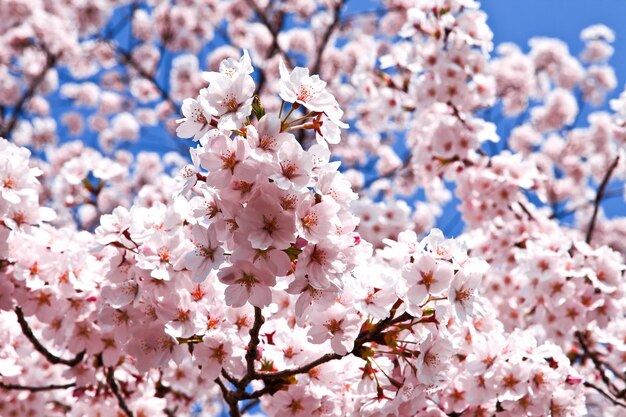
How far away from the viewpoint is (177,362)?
247 cm

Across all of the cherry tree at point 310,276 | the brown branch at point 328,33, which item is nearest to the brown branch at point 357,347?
the cherry tree at point 310,276

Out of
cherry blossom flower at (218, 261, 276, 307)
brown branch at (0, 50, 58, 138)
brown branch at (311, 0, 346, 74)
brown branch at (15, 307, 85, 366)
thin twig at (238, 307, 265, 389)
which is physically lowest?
brown branch at (0, 50, 58, 138)

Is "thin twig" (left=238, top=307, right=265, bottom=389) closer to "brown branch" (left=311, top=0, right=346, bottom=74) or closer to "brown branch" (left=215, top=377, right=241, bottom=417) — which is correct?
"brown branch" (left=215, top=377, right=241, bottom=417)

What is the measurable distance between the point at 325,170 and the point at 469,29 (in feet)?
10.4

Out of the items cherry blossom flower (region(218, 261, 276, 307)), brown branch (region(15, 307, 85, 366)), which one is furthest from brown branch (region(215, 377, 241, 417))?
brown branch (region(15, 307, 85, 366))

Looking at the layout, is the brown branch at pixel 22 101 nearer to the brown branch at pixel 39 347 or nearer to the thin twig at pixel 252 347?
the brown branch at pixel 39 347

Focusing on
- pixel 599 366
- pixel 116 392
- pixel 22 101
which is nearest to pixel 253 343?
pixel 116 392

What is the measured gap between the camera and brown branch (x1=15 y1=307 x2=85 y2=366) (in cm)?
297

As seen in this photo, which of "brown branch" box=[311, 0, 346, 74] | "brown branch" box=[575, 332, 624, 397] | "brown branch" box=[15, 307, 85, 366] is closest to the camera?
"brown branch" box=[15, 307, 85, 366]

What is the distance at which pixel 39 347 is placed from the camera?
2998mm

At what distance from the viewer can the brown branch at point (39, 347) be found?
297 centimetres

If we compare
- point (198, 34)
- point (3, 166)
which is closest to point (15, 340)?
point (3, 166)

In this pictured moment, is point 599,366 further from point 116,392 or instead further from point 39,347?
point 39,347

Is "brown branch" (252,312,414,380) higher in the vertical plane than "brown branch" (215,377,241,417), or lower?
higher
